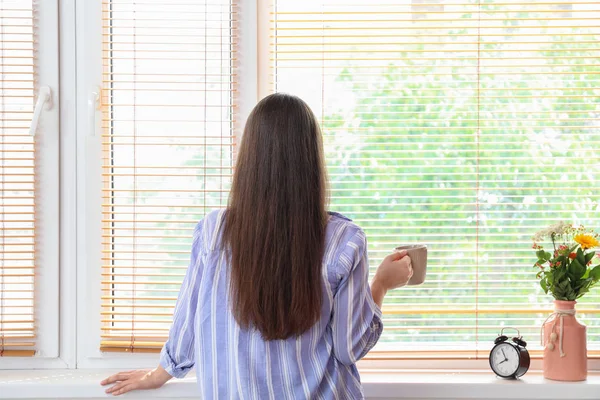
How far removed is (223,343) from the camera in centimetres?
147

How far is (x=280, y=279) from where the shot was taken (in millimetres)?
1395

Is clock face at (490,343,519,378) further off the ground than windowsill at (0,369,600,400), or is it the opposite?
clock face at (490,343,519,378)

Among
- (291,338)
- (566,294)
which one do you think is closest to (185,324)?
(291,338)

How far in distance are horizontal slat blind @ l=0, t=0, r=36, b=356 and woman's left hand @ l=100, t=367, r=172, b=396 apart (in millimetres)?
362

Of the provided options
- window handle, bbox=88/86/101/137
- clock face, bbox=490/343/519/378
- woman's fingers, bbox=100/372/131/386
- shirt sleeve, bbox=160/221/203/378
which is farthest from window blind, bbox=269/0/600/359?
woman's fingers, bbox=100/372/131/386

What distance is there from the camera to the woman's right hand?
5.54 ft

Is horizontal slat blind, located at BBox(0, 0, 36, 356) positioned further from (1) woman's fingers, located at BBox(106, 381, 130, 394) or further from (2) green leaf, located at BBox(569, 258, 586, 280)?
(2) green leaf, located at BBox(569, 258, 586, 280)

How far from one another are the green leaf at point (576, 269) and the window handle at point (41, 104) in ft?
5.07

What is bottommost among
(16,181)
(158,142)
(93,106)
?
(16,181)

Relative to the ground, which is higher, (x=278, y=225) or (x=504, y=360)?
(x=278, y=225)

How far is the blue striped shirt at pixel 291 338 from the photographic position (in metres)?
Result: 1.44

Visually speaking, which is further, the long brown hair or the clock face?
the clock face

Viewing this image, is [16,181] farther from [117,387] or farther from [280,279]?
[280,279]

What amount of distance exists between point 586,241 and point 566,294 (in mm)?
160
